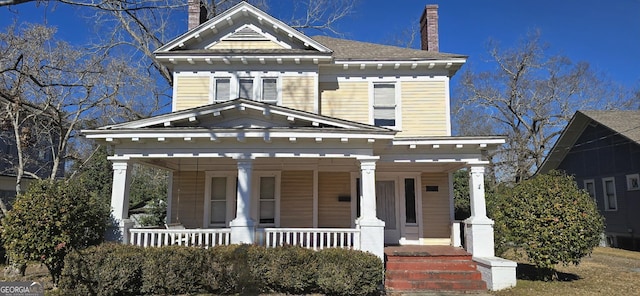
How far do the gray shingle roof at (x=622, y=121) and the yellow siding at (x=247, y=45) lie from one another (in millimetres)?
17162

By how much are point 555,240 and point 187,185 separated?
10246 mm

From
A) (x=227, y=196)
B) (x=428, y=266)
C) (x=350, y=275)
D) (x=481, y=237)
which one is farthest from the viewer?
(x=227, y=196)

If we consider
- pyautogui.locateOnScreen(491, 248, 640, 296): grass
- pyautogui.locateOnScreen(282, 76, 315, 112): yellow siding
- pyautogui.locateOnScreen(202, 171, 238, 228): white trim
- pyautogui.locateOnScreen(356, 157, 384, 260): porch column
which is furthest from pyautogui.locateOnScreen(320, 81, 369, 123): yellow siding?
pyautogui.locateOnScreen(491, 248, 640, 296): grass

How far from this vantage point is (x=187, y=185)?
1277 cm

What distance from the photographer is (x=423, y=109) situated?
12727 mm

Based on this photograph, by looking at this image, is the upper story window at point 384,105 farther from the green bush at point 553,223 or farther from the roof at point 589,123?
the roof at point 589,123

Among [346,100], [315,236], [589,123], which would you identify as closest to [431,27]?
Result: [346,100]

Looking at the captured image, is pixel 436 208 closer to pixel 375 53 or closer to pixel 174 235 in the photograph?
pixel 375 53

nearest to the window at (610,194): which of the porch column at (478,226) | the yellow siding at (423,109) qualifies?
the yellow siding at (423,109)

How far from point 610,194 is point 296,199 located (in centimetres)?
1832

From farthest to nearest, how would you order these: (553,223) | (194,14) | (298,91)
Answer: (194,14)
(298,91)
(553,223)

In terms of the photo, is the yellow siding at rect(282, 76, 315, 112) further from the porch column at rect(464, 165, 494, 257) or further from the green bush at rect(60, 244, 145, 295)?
the green bush at rect(60, 244, 145, 295)

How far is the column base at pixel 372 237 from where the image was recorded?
31.0 feet

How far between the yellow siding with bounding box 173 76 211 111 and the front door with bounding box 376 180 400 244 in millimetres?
6111
